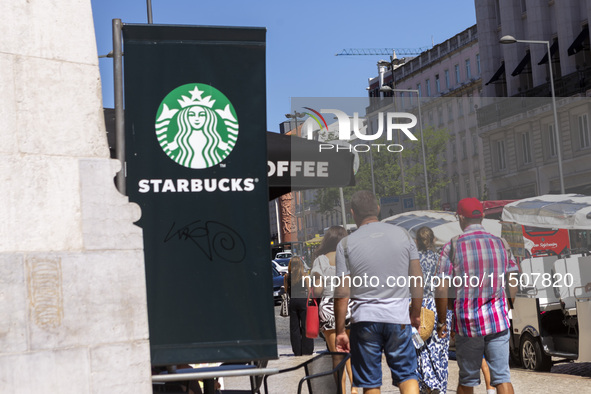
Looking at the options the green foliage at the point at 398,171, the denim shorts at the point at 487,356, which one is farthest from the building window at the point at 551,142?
the denim shorts at the point at 487,356

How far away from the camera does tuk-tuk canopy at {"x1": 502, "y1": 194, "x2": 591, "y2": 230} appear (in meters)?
10.5

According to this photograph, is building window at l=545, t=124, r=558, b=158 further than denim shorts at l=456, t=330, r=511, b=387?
Yes

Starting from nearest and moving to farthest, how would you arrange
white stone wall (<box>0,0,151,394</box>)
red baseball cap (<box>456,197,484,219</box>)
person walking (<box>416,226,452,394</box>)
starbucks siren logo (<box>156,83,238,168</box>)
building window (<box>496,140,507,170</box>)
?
white stone wall (<box>0,0,151,394</box>) < starbucks siren logo (<box>156,83,238,168</box>) < red baseball cap (<box>456,197,484,219</box>) < person walking (<box>416,226,452,394</box>) < building window (<box>496,140,507,170</box>)

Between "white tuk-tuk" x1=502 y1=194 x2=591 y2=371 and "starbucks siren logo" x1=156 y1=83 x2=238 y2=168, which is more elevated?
"starbucks siren logo" x1=156 y1=83 x2=238 y2=168

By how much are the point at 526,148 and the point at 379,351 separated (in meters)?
5.14

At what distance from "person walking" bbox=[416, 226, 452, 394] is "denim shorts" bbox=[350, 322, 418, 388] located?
2.30m

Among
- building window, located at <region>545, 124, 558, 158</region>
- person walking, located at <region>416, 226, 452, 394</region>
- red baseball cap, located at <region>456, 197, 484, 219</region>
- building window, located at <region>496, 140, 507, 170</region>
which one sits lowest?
person walking, located at <region>416, 226, 452, 394</region>

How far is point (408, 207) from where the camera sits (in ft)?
31.4

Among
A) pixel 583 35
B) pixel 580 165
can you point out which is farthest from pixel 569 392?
pixel 583 35

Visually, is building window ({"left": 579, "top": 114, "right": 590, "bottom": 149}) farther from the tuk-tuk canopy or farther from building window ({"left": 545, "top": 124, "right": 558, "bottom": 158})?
the tuk-tuk canopy

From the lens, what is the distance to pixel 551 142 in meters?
12.5

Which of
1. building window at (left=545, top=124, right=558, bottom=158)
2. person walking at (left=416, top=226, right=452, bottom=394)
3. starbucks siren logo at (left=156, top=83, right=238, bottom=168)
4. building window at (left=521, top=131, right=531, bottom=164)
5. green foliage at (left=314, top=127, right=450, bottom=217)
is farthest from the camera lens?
building window at (left=545, top=124, right=558, bottom=158)

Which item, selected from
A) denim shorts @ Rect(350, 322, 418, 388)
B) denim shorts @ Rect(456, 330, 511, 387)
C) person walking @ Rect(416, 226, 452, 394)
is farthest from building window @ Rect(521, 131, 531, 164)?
denim shorts @ Rect(350, 322, 418, 388)

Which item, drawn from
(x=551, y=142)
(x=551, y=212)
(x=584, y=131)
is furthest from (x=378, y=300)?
(x=551, y=142)
